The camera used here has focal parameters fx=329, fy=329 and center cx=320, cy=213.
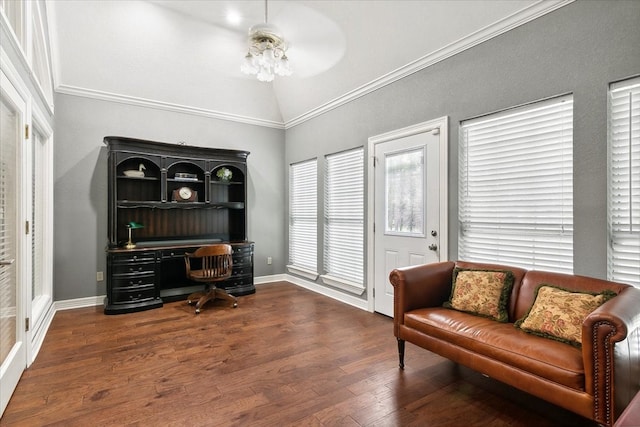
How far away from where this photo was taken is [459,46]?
3.10 m

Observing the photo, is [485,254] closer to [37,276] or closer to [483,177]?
[483,177]

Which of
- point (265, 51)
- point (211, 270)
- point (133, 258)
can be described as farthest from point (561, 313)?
point (133, 258)

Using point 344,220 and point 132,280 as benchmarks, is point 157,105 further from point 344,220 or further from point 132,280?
point 344,220

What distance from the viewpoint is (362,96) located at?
166 inches

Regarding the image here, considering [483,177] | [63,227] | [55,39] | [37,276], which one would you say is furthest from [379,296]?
[55,39]

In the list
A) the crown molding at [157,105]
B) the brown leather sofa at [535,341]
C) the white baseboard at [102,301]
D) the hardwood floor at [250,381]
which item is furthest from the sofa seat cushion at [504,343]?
the crown molding at [157,105]

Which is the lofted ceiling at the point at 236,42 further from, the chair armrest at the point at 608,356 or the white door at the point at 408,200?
the chair armrest at the point at 608,356

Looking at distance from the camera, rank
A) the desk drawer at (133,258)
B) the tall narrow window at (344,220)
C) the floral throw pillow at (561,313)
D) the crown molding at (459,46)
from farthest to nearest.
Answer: the tall narrow window at (344,220) → the desk drawer at (133,258) → the crown molding at (459,46) → the floral throw pillow at (561,313)

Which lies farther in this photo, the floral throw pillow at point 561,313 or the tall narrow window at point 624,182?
the tall narrow window at point 624,182

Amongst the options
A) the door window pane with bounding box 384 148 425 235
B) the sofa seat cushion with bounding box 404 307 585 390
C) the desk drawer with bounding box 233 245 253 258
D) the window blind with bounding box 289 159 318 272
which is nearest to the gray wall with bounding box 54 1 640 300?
the window blind with bounding box 289 159 318 272

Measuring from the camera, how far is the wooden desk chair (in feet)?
13.2

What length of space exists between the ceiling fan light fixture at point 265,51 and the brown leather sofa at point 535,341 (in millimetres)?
2399

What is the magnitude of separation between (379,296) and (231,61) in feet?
12.1

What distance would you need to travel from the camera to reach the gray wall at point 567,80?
2254mm
